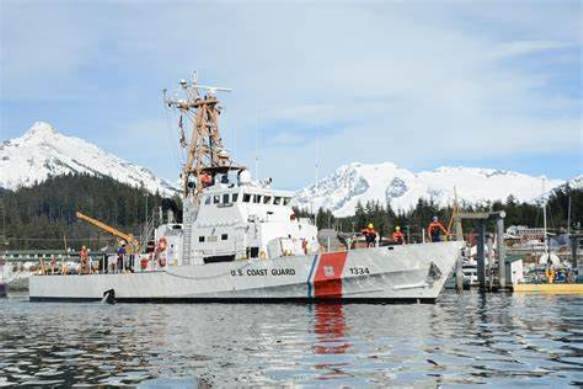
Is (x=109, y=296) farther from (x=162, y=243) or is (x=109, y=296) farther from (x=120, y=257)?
(x=162, y=243)

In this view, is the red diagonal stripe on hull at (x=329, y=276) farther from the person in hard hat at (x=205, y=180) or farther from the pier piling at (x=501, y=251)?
the pier piling at (x=501, y=251)

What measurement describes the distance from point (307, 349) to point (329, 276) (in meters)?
17.4

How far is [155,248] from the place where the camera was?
41.3 m

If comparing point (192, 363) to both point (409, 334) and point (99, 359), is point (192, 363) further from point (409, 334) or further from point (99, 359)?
point (409, 334)

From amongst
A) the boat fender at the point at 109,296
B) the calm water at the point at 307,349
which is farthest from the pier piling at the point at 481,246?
the boat fender at the point at 109,296

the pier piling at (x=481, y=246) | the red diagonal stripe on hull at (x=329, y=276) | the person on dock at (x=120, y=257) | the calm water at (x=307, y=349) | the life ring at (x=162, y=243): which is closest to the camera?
the calm water at (x=307, y=349)

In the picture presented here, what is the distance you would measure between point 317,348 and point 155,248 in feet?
84.1

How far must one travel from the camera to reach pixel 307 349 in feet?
55.5

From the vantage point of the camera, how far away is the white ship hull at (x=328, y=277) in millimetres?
33438

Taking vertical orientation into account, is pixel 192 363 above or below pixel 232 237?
below

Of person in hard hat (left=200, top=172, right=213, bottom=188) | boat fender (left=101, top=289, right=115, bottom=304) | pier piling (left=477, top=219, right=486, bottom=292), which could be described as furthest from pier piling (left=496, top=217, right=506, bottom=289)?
boat fender (left=101, top=289, right=115, bottom=304)

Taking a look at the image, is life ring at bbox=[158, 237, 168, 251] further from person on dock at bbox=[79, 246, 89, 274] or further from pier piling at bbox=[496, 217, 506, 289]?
pier piling at bbox=[496, 217, 506, 289]

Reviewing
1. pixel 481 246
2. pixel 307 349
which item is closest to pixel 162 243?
pixel 481 246

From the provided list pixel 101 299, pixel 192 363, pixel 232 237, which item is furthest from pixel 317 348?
pixel 101 299
